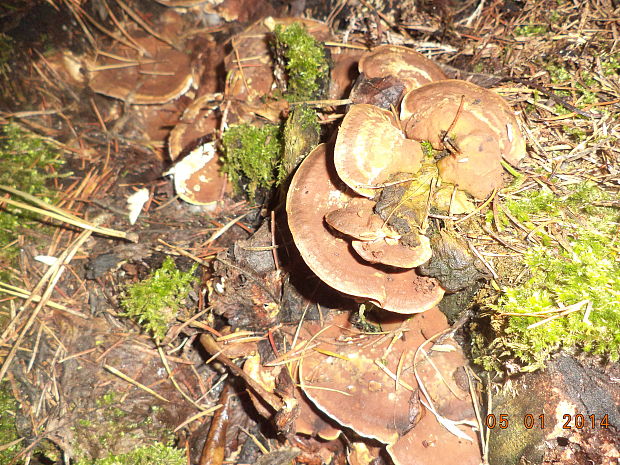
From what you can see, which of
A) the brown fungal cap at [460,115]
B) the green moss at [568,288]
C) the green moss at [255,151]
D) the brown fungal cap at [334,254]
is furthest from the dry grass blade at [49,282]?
the green moss at [568,288]

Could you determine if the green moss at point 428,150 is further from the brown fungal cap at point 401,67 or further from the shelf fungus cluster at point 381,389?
the shelf fungus cluster at point 381,389

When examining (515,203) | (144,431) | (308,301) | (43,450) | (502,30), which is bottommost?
(43,450)

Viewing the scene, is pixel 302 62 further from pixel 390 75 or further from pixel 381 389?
pixel 381 389

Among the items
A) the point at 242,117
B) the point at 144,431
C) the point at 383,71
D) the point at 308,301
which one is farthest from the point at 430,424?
the point at 242,117

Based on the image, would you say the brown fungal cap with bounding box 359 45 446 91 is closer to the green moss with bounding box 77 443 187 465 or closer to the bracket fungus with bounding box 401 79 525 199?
the bracket fungus with bounding box 401 79 525 199

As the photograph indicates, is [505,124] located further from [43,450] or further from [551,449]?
[43,450]

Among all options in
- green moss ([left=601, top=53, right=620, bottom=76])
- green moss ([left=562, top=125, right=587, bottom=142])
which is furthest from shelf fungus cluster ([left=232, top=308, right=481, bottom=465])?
green moss ([left=601, top=53, right=620, bottom=76])
